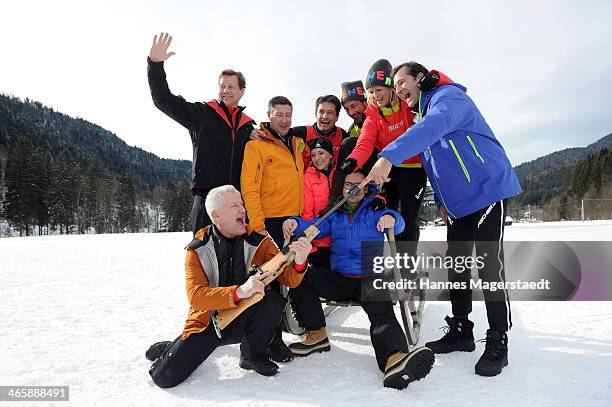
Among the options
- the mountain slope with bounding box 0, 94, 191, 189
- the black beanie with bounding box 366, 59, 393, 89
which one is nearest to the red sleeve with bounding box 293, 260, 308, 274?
the black beanie with bounding box 366, 59, 393, 89

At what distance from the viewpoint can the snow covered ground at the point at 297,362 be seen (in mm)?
2285

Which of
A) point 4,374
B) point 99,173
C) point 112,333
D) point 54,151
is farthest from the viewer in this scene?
point 54,151

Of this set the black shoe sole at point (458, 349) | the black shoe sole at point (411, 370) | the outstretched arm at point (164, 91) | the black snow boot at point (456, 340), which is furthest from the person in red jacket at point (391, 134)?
the black shoe sole at point (411, 370)

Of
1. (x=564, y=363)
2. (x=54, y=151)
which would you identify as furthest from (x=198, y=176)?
(x=54, y=151)

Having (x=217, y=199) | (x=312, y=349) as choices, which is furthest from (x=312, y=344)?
(x=217, y=199)

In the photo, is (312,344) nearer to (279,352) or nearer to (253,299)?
(279,352)

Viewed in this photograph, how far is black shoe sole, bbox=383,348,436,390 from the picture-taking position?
7.60 ft

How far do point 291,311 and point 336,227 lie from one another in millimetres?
795

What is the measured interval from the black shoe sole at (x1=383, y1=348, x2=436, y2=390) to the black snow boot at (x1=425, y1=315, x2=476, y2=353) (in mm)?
745

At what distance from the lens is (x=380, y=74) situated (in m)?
3.66

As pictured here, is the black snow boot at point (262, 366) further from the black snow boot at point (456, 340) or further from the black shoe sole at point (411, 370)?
the black snow boot at point (456, 340)

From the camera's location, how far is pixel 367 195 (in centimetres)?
331

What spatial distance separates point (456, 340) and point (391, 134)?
1.88 meters

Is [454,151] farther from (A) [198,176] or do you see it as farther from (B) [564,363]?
(A) [198,176]
